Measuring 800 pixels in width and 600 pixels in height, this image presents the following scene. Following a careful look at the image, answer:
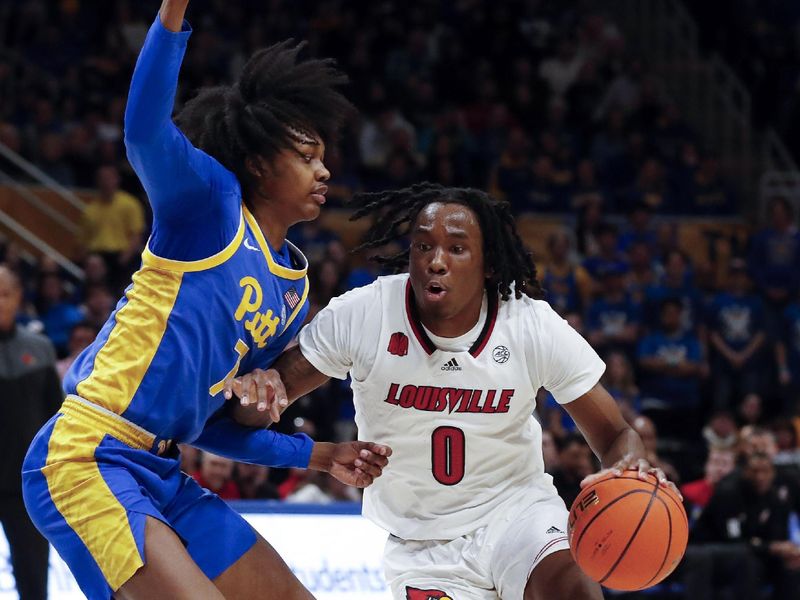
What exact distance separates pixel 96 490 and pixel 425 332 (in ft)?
4.04

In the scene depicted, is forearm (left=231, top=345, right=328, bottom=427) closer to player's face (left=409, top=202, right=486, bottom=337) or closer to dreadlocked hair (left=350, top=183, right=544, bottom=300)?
player's face (left=409, top=202, right=486, bottom=337)

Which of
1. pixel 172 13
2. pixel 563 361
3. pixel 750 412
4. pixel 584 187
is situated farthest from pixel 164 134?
pixel 584 187

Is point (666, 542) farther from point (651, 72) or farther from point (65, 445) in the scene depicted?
point (651, 72)

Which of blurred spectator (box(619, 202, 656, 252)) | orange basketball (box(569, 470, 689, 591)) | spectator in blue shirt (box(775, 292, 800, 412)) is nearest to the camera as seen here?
orange basketball (box(569, 470, 689, 591))

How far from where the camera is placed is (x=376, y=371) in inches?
166

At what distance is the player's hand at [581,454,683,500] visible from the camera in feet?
12.6

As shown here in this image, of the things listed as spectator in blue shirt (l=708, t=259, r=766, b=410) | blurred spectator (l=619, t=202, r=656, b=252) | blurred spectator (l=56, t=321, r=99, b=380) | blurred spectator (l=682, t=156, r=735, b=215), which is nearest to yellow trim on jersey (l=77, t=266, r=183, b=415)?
blurred spectator (l=56, t=321, r=99, b=380)

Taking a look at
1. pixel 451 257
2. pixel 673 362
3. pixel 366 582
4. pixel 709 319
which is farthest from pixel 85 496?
pixel 709 319

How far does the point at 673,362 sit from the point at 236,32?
5659 millimetres

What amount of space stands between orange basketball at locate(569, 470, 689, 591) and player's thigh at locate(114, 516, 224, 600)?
1.08m

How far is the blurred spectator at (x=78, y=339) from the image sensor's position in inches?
325

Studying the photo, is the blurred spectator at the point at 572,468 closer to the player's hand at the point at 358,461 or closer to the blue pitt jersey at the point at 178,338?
the player's hand at the point at 358,461

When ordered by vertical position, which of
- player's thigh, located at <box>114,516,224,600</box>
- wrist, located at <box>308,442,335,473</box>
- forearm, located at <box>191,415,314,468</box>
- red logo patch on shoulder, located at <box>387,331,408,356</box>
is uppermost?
red logo patch on shoulder, located at <box>387,331,408,356</box>

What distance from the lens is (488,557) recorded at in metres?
4.11
